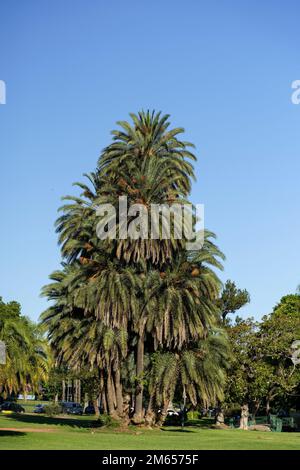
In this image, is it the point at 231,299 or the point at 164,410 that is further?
the point at 231,299

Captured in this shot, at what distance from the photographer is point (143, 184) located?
168 ft

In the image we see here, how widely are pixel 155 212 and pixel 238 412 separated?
49.1m

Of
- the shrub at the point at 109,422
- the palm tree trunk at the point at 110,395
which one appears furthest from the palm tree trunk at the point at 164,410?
the shrub at the point at 109,422

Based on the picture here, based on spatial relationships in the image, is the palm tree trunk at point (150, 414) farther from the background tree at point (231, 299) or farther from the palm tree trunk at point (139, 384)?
the background tree at point (231, 299)

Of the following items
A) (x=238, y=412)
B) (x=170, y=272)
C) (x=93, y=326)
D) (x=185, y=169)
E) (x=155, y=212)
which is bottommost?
(x=238, y=412)

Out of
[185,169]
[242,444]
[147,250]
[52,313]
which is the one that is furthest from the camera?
[52,313]

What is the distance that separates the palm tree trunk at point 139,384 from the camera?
2046 inches

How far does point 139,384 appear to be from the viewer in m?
52.4

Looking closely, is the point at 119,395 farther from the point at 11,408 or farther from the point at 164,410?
the point at 11,408

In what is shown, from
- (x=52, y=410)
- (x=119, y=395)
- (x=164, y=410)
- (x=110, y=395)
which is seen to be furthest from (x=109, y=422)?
(x=52, y=410)

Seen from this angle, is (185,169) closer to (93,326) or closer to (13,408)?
(93,326)

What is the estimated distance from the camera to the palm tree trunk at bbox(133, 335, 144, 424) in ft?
171

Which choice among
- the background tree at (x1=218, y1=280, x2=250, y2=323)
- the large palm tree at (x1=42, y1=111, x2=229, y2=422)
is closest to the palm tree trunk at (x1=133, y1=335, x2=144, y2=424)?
the large palm tree at (x1=42, y1=111, x2=229, y2=422)
